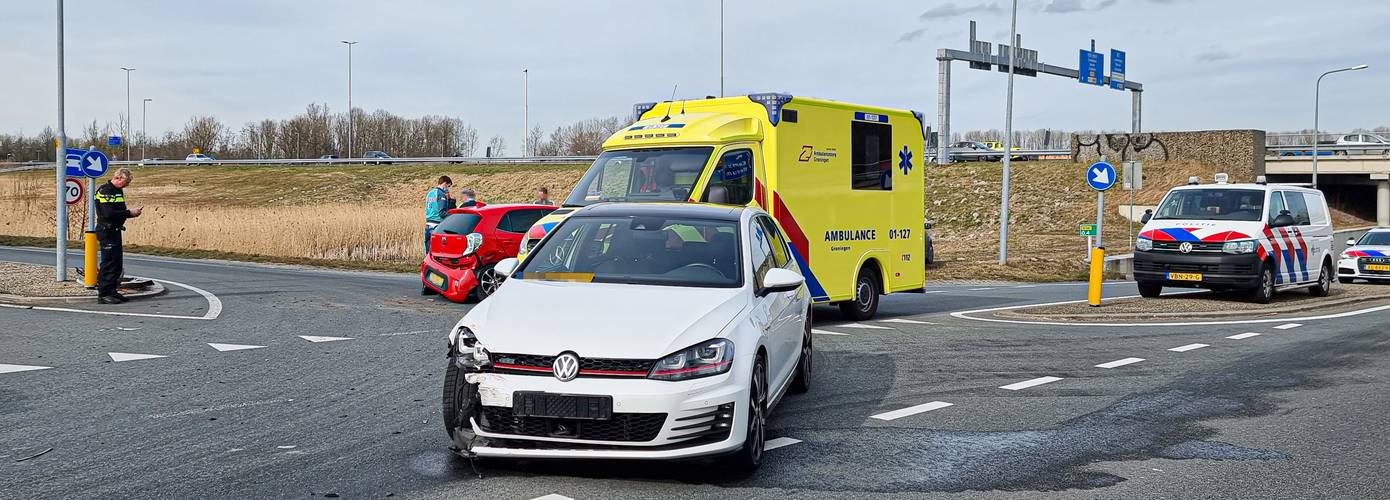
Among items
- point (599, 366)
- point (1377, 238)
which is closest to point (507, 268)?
point (599, 366)

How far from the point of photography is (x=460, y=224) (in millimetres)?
15594

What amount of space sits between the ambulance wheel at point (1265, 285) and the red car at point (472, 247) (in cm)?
1002

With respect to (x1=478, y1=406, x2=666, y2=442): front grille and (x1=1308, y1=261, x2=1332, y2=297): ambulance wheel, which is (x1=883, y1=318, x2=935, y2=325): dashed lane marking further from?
(x1=478, y1=406, x2=666, y2=442): front grille

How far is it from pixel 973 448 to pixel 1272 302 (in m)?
12.8

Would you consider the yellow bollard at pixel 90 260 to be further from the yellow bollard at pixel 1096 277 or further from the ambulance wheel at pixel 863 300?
the yellow bollard at pixel 1096 277

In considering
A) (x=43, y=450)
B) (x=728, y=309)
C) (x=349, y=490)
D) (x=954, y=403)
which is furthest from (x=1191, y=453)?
(x=43, y=450)

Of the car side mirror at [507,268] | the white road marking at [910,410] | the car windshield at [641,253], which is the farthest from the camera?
the white road marking at [910,410]

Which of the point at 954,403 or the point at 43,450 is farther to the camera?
the point at 954,403

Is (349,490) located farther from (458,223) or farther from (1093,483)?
(458,223)

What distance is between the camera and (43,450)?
648 cm

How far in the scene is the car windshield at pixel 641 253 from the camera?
6.88 metres

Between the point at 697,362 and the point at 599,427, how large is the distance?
0.57m

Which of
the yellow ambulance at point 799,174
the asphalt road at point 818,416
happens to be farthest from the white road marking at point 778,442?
the yellow ambulance at point 799,174

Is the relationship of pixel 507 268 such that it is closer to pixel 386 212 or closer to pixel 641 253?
pixel 641 253
